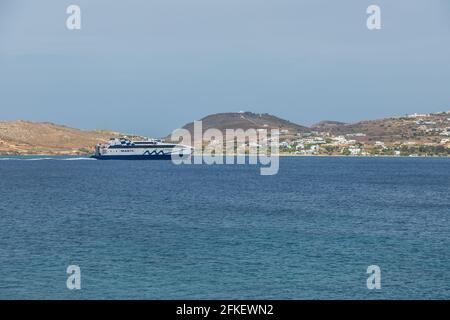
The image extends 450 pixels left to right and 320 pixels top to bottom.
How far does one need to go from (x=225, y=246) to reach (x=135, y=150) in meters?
135

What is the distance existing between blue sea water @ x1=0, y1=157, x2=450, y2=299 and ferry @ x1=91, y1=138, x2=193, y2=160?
101 metres

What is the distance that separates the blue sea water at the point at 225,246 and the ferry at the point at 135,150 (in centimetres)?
10097

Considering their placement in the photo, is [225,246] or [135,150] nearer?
[225,246]

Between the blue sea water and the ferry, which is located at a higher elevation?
the ferry

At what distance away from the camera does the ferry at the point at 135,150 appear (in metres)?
168

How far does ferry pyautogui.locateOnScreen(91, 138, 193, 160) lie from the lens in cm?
16838

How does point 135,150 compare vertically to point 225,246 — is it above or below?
above

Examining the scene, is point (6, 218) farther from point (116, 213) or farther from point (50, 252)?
point (50, 252)

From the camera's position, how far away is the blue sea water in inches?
1065

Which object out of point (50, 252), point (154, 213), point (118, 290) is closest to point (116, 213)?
point (154, 213)

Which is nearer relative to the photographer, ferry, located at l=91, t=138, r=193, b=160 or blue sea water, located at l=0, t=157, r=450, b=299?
blue sea water, located at l=0, t=157, r=450, b=299

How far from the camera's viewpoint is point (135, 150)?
169 m
